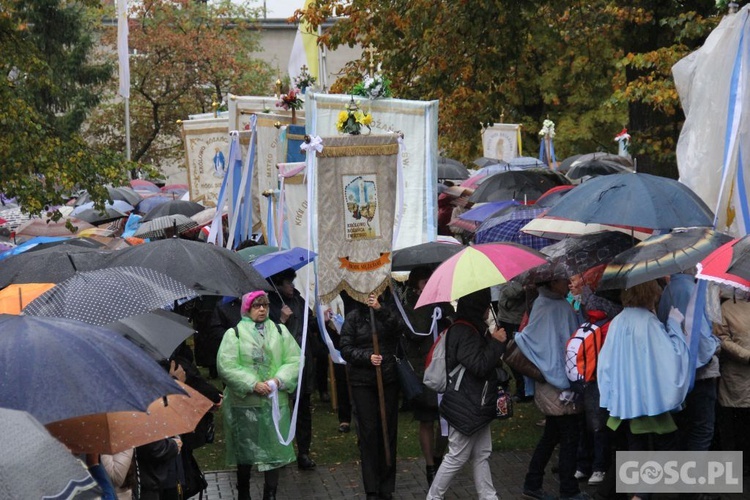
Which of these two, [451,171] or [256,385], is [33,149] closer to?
[256,385]

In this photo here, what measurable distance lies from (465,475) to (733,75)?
13.1 ft

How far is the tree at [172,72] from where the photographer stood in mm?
38906

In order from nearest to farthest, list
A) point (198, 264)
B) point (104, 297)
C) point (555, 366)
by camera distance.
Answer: point (104, 297) → point (198, 264) → point (555, 366)

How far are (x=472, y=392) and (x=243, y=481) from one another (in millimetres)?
2084

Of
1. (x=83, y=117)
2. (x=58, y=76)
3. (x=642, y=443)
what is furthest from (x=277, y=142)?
(x=83, y=117)

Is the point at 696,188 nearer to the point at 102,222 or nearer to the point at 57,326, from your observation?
the point at 57,326

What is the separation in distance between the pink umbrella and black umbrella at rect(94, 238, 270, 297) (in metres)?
1.28

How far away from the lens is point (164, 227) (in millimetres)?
15617

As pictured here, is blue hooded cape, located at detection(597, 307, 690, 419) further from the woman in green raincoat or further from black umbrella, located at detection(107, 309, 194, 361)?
black umbrella, located at detection(107, 309, 194, 361)

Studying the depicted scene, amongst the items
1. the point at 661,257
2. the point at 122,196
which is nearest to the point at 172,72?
the point at 122,196

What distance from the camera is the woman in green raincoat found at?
8531mm

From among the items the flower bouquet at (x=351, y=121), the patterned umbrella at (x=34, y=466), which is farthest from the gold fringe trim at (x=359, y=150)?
the patterned umbrella at (x=34, y=466)

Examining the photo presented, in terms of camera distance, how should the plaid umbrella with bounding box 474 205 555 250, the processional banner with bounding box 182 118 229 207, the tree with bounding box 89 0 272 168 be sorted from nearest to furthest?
the plaid umbrella with bounding box 474 205 555 250
the processional banner with bounding box 182 118 229 207
the tree with bounding box 89 0 272 168

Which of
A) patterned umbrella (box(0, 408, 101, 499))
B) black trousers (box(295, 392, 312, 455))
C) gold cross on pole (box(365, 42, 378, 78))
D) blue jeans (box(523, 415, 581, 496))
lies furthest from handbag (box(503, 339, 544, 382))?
gold cross on pole (box(365, 42, 378, 78))
